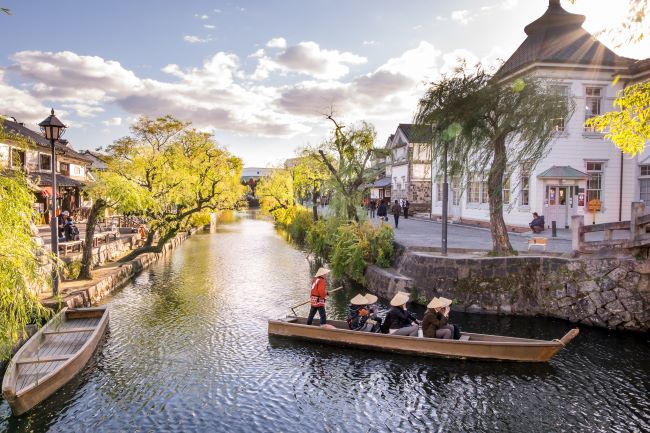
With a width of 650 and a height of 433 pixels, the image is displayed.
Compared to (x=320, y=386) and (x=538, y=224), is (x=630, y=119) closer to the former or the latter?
(x=320, y=386)

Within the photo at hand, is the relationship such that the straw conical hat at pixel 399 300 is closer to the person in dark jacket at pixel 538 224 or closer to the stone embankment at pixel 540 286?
the stone embankment at pixel 540 286

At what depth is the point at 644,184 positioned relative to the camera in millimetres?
24906

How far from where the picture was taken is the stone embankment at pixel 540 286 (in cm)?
1361

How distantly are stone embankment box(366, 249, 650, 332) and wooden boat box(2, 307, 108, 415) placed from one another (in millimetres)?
10071

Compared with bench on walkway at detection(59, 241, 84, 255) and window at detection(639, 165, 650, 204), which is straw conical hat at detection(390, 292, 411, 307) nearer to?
bench on walkway at detection(59, 241, 84, 255)

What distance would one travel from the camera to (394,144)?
2112 inches

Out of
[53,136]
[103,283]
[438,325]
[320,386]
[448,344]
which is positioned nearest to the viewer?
[320,386]

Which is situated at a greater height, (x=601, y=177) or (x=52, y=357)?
(x=601, y=177)

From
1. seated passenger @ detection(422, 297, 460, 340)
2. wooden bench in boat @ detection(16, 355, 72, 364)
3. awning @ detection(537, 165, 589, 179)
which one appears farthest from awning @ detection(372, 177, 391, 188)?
wooden bench in boat @ detection(16, 355, 72, 364)

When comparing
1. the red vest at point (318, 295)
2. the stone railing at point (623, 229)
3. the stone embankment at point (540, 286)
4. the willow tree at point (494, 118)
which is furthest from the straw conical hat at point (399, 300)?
the stone railing at point (623, 229)

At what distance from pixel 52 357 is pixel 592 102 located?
26906 mm

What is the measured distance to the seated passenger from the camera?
38.0ft

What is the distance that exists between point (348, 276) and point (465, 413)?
1313cm

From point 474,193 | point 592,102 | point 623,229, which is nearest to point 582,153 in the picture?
point 592,102
